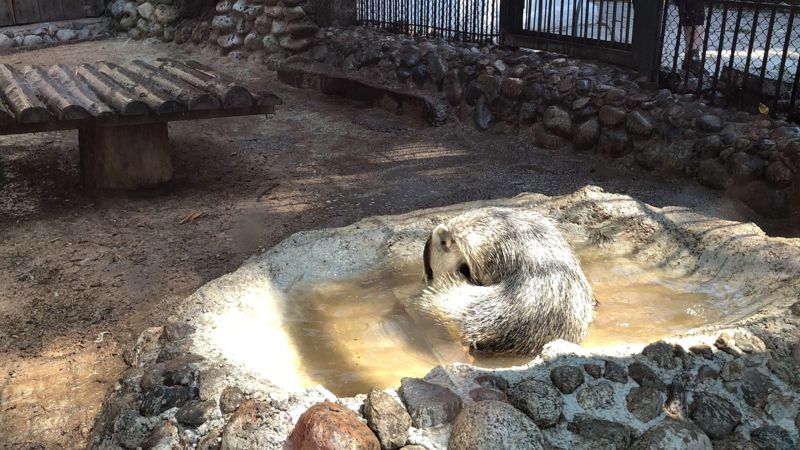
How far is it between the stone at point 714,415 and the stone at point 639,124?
3976mm

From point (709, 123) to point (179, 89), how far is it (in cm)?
393

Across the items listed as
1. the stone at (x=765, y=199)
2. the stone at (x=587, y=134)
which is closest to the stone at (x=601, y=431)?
the stone at (x=765, y=199)

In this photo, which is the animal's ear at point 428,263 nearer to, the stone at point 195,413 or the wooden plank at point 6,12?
the stone at point 195,413

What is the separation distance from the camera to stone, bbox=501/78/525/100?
7.23 meters

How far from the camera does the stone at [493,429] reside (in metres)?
2.28

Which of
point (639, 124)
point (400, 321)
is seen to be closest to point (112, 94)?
point (400, 321)

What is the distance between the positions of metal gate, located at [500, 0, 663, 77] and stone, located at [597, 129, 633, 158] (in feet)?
2.16

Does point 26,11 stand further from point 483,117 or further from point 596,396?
point 596,396

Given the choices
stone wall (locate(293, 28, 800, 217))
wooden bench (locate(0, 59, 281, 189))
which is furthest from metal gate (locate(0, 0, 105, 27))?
wooden bench (locate(0, 59, 281, 189))

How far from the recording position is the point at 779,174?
535cm

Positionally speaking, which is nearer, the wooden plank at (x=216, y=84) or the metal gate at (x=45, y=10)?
the wooden plank at (x=216, y=84)

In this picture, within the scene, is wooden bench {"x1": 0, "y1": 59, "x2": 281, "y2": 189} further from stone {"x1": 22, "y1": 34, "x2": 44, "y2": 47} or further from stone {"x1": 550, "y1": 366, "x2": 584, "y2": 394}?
stone {"x1": 22, "y1": 34, "x2": 44, "y2": 47}

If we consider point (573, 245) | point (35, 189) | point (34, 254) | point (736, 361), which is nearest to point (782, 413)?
point (736, 361)

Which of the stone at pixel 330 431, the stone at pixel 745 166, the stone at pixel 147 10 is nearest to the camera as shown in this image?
the stone at pixel 330 431
